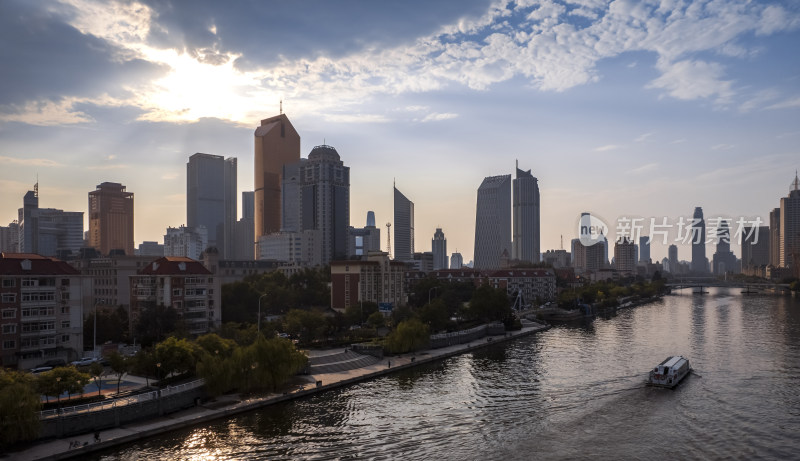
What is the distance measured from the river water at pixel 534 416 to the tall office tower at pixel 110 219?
167269 millimetres

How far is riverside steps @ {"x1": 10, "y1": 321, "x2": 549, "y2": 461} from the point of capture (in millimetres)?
24234

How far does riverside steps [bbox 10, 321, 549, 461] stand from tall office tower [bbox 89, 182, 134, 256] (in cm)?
15878

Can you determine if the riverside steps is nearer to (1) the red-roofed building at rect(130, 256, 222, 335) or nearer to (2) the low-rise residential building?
(1) the red-roofed building at rect(130, 256, 222, 335)

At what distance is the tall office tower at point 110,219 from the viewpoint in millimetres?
183375

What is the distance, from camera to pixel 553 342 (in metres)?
59.9

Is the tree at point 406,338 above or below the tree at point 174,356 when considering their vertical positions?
below

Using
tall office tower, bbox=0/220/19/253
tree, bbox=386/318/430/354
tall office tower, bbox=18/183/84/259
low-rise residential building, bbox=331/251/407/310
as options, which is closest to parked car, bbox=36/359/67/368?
tree, bbox=386/318/430/354

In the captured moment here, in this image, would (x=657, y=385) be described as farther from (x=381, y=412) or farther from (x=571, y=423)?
(x=381, y=412)

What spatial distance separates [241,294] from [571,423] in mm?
41672

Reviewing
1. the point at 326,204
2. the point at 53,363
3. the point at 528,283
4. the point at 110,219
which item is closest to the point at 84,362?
the point at 53,363

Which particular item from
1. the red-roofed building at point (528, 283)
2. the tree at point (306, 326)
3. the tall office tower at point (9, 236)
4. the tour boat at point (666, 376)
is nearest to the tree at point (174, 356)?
the tree at point (306, 326)

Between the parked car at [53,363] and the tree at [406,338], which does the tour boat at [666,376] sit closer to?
the tree at [406,338]

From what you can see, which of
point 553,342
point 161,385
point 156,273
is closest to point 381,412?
point 161,385

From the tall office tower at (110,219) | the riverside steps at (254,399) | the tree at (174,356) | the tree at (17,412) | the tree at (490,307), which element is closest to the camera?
the tree at (17,412)
